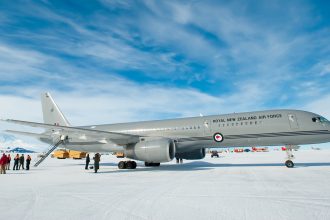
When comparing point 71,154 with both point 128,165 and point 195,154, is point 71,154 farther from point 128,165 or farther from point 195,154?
point 195,154

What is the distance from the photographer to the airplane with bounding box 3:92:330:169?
17328 mm

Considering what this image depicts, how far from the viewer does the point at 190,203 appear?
255 inches

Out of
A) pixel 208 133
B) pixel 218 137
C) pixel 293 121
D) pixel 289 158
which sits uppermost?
pixel 293 121

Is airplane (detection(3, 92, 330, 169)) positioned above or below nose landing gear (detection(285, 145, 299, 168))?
above

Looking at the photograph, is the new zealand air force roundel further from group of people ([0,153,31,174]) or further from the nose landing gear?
group of people ([0,153,31,174])

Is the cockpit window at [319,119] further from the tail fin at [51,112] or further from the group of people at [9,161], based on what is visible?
the tail fin at [51,112]

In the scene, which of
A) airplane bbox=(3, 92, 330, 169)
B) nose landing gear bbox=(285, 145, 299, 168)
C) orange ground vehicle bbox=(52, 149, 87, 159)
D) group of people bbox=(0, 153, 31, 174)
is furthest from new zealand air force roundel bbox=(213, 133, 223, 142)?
orange ground vehicle bbox=(52, 149, 87, 159)

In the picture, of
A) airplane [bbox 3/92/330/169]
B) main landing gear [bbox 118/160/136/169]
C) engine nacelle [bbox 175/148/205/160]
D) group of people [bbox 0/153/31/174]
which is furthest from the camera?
engine nacelle [bbox 175/148/205/160]

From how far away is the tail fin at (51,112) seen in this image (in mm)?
28172

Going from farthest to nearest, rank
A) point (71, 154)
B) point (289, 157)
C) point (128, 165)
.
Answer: point (71, 154)
point (128, 165)
point (289, 157)

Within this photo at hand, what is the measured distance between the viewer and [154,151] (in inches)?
688

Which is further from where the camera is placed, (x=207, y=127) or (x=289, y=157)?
(x=207, y=127)

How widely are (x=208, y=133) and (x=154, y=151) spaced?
4.83 metres

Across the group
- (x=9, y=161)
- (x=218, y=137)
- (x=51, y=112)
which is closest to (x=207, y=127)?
(x=218, y=137)
